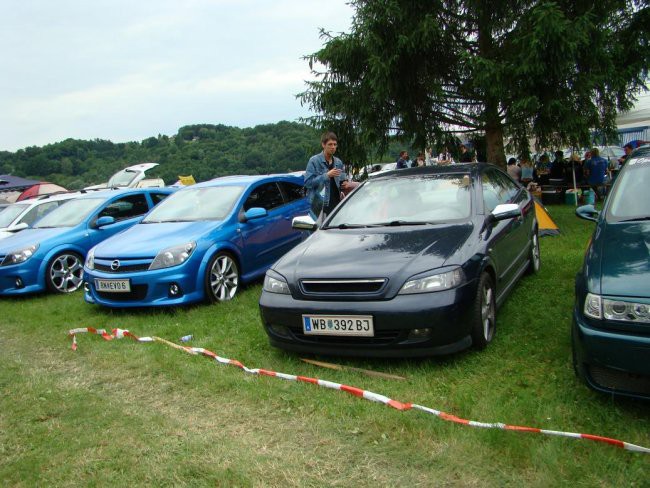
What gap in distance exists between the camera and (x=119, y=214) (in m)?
9.07

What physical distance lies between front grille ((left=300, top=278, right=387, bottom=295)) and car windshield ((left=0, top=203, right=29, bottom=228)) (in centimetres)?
1011

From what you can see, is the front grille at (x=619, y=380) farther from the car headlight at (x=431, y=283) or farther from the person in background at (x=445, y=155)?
the person in background at (x=445, y=155)

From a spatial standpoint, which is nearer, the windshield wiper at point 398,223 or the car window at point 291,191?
the windshield wiper at point 398,223

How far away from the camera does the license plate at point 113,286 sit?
5.98m

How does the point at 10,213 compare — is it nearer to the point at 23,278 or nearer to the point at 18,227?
the point at 18,227

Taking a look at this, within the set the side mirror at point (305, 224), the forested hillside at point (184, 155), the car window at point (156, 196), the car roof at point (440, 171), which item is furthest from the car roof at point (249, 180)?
the forested hillside at point (184, 155)

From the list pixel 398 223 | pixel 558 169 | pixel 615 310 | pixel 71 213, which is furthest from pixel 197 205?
pixel 558 169

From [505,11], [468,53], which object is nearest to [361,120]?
[468,53]

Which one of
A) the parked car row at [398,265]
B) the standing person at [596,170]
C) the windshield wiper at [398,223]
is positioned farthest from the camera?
the standing person at [596,170]

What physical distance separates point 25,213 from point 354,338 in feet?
31.4

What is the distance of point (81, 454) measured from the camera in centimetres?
309

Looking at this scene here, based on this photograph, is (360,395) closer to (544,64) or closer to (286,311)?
(286,311)

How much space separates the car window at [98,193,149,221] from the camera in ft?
29.4

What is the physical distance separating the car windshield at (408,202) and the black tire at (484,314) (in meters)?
0.70
